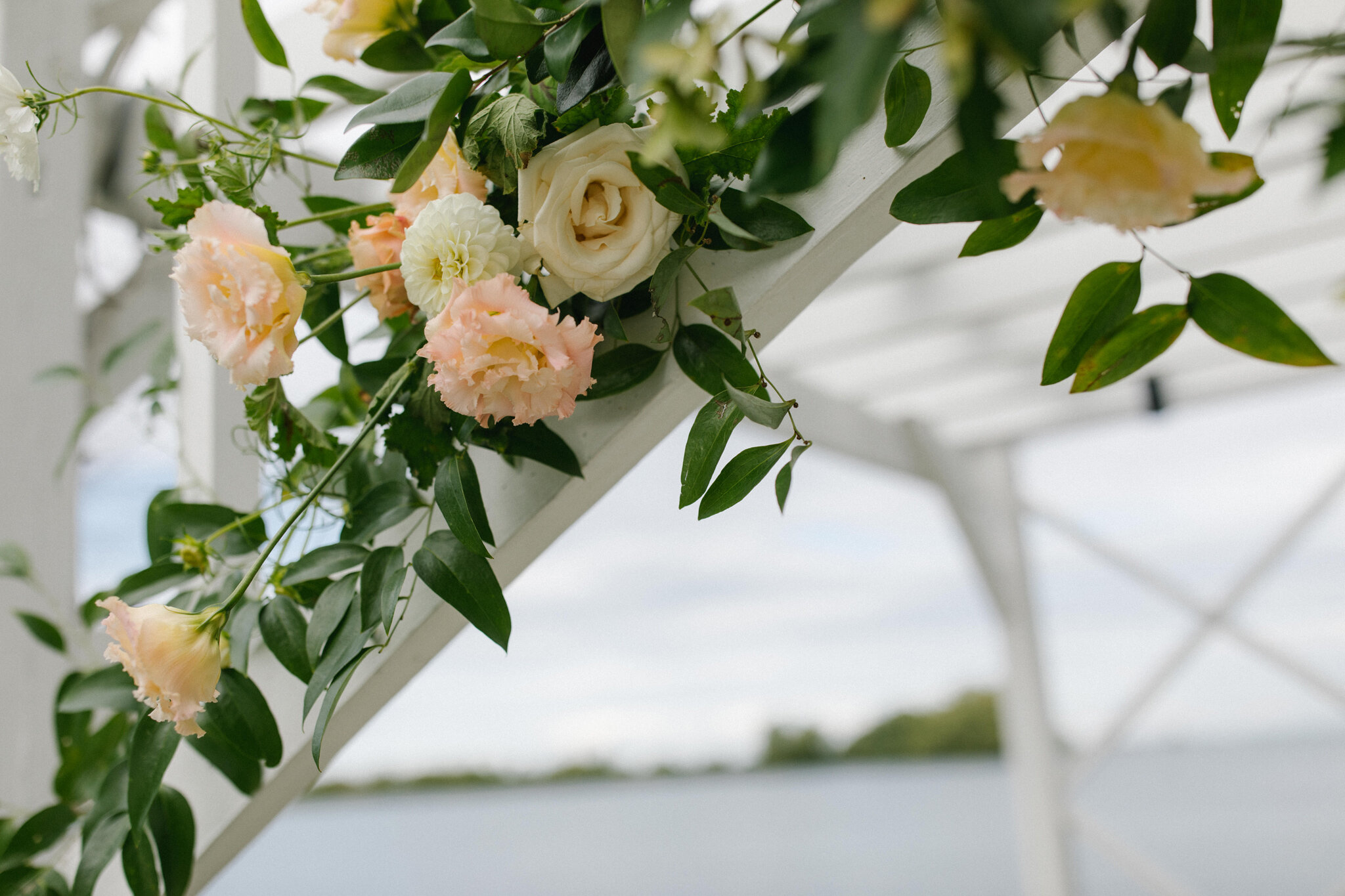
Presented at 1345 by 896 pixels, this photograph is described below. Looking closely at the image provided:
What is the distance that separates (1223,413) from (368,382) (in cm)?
743

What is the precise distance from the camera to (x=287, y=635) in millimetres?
540

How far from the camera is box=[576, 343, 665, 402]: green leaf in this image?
0.49 m

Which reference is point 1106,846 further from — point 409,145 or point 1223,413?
point 1223,413

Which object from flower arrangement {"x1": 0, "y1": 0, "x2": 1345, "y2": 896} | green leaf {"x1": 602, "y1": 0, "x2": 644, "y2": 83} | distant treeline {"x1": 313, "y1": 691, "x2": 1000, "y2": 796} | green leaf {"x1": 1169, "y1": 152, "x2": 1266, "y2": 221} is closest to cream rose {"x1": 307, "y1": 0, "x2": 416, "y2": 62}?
flower arrangement {"x1": 0, "y1": 0, "x2": 1345, "y2": 896}

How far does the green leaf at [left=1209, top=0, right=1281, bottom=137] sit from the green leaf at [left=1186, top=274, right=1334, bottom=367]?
0.07 meters

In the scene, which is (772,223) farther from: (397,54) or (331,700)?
(331,700)

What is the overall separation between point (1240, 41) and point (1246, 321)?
0.11m

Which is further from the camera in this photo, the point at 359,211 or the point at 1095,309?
the point at 359,211

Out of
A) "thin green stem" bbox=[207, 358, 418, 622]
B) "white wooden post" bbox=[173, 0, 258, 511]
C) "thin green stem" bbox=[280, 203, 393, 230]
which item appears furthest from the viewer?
"white wooden post" bbox=[173, 0, 258, 511]

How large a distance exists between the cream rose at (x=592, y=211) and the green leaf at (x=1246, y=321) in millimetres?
234

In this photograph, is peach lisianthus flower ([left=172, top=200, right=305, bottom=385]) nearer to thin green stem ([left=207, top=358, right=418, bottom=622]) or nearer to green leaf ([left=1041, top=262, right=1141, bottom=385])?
thin green stem ([left=207, top=358, right=418, bottom=622])

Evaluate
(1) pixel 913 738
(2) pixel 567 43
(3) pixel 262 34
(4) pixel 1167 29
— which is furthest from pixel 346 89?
(1) pixel 913 738

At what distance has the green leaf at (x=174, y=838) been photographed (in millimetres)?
593

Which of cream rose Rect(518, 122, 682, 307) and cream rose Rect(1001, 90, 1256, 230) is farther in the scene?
cream rose Rect(518, 122, 682, 307)
